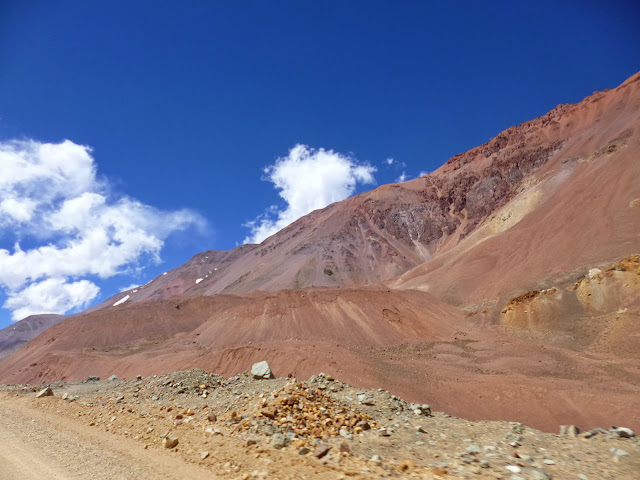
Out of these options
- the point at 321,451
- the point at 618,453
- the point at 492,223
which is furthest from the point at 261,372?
the point at 492,223

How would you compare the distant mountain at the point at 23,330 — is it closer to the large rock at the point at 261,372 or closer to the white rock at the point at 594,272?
the large rock at the point at 261,372

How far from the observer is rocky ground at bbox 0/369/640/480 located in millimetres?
5840

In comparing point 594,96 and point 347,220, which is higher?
point 594,96

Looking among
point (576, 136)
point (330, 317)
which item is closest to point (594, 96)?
point (576, 136)

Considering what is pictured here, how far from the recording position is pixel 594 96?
302 ft

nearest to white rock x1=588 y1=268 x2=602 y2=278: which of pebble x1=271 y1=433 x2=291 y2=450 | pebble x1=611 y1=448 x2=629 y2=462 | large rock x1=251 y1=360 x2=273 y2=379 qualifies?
large rock x1=251 y1=360 x2=273 y2=379

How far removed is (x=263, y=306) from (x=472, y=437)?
3281 centimetres

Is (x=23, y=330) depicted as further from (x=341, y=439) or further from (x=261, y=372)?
(x=341, y=439)

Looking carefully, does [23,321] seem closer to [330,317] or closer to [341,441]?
[330,317]

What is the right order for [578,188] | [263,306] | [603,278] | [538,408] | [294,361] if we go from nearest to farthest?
[538,408]
[294,361]
[603,278]
[263,306]
[578,188]

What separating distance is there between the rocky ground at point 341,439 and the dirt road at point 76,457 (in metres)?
0.27

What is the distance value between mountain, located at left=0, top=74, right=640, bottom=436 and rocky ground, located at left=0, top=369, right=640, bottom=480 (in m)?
8.84

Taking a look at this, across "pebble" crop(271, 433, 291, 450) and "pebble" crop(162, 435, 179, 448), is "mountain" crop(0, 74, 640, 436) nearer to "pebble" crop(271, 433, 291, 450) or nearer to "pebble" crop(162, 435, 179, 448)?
"pebble" crop(271, 433, 291, 450)

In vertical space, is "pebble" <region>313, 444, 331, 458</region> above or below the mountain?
below
